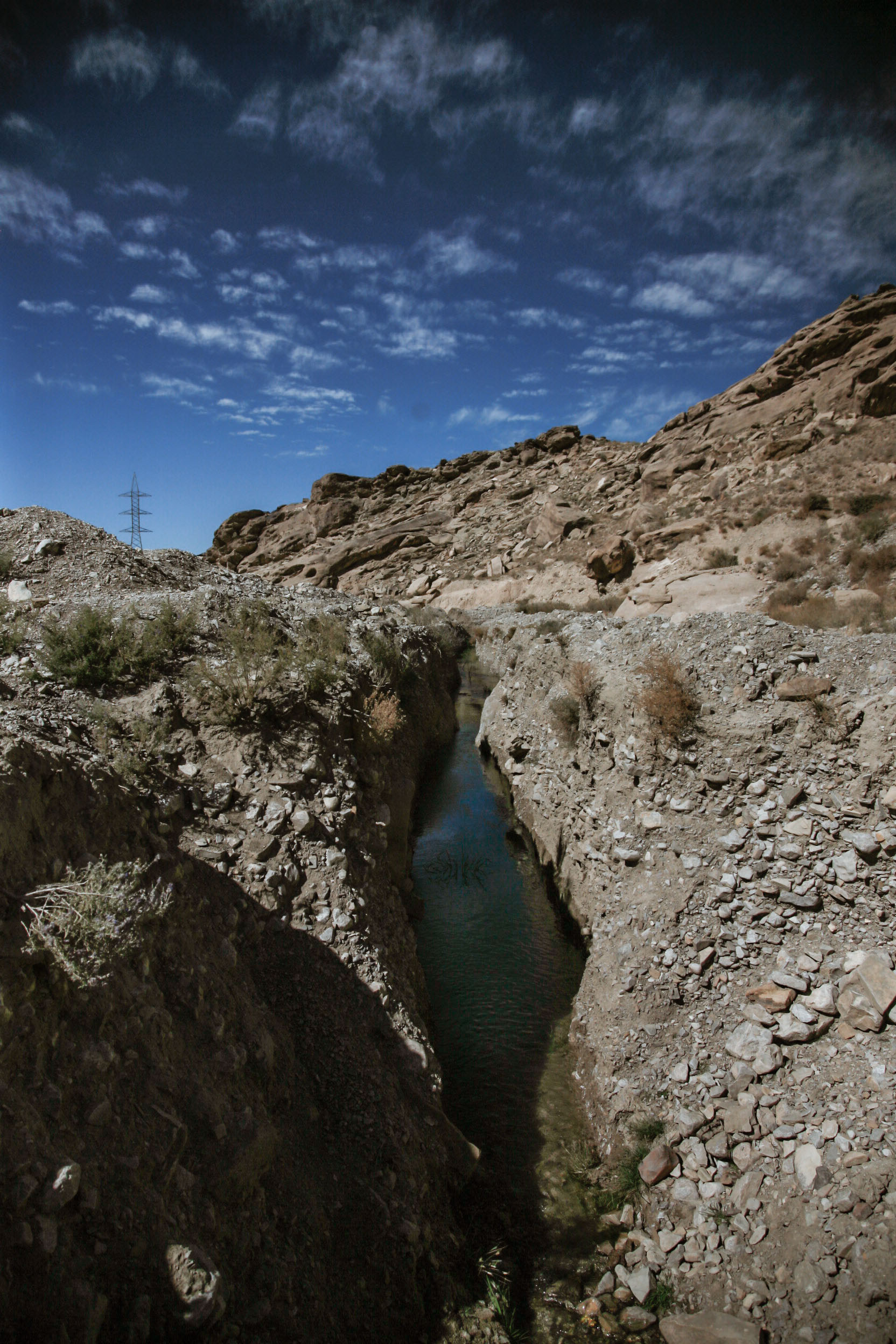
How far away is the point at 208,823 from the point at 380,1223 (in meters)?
3.51

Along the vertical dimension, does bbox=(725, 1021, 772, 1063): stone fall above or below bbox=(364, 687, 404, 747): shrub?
below

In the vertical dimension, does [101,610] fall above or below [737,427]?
below

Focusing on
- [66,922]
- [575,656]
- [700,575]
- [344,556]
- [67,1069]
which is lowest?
[67,1069]

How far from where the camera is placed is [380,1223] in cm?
414

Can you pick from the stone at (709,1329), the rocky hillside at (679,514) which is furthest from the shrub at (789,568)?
the stone at (709,1329)

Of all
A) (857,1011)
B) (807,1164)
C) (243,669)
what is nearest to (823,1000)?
(857,1011)

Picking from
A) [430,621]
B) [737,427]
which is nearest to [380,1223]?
[430,621]

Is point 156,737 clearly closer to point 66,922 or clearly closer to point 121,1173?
point 66,922

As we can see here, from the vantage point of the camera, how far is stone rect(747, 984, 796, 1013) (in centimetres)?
544

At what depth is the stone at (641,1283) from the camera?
14.4 feet

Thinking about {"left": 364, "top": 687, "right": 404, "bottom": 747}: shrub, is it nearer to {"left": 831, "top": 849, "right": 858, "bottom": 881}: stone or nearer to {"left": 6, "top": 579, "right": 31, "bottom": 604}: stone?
{"left": 6, "top": 579, "right": 31, "bottom": 604}: stone

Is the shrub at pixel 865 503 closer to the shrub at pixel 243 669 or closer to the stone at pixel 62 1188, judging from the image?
the shrub at pixel 243 669

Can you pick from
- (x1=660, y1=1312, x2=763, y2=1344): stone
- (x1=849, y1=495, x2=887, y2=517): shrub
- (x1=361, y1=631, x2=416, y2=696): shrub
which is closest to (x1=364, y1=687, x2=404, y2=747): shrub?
(x1=361, y1=631, x2=416, y2=696): shrub

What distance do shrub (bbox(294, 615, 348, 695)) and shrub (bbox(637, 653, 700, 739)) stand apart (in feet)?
15.2
